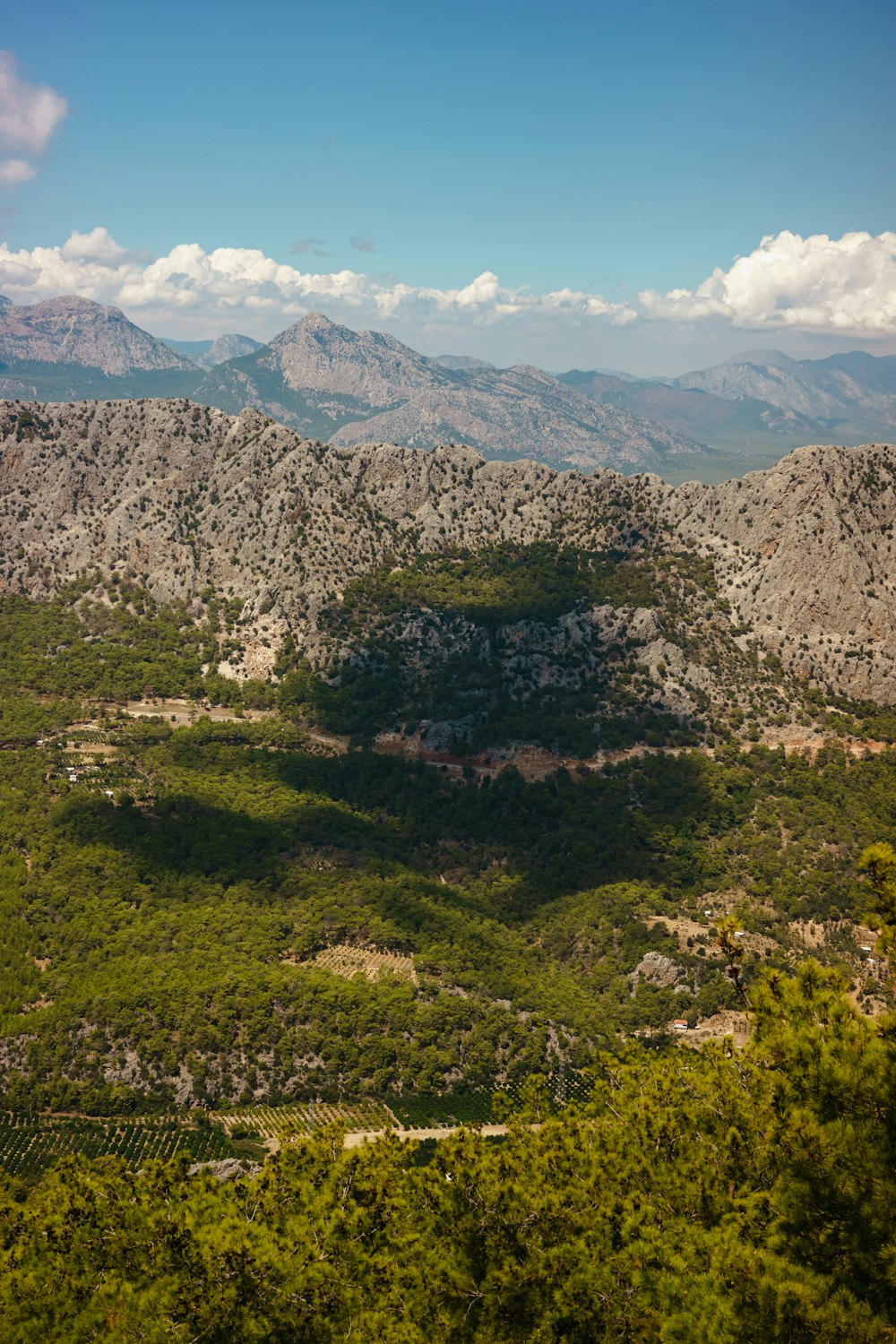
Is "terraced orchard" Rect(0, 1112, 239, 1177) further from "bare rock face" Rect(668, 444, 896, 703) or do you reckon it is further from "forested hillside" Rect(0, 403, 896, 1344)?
"bare rock face" Rect(668, 444, 896, 703)

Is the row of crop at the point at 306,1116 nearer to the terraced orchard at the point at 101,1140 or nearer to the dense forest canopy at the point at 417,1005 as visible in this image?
the dense forest canopy at the point at 417,1005

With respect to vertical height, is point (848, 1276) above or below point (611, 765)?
above

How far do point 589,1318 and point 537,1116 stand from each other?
42.5ft

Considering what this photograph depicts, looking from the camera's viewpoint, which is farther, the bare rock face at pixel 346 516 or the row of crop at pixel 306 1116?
the bare rock face at pixel 346 516

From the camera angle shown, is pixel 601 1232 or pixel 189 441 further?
pixel 189 441

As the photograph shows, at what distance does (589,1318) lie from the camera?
28891mm

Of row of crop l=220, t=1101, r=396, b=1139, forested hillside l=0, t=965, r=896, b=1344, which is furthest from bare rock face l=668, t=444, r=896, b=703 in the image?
forested hillside l=0, t=965, r=896, b=1344

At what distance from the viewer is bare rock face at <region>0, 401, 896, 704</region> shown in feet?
500

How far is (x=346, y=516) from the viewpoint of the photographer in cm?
18725

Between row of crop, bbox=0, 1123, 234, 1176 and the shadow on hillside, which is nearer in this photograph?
row of crop, bbox=0, 1123, 234, 1176

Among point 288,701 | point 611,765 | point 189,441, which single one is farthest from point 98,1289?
point 189,441

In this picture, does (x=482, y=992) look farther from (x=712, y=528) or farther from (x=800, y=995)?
(x=712, y=528)

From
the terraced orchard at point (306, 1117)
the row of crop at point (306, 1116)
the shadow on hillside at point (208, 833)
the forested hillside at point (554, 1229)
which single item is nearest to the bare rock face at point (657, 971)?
the terraced orchard at point (306, 1117)

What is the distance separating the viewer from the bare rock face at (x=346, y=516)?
15225 cm
